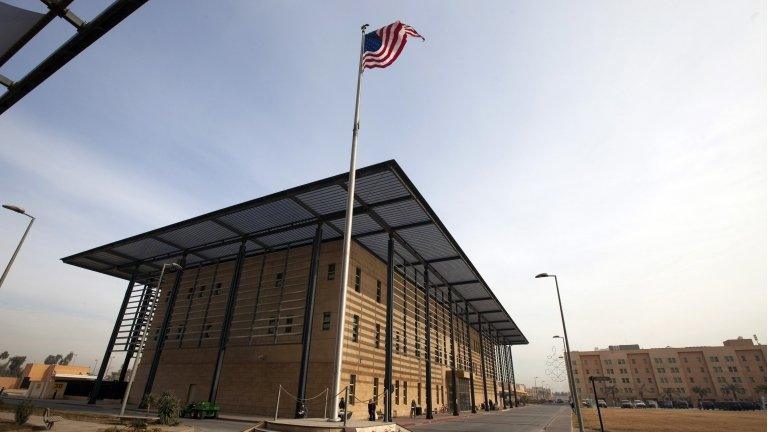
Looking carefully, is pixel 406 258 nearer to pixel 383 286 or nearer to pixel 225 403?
pixel 383 286

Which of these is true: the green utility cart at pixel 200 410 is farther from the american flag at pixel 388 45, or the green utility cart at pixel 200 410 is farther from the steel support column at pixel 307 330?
the american flag at pixel 388 45

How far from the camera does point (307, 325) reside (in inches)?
952

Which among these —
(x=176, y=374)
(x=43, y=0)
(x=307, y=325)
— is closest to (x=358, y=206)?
(x=307, y=325)

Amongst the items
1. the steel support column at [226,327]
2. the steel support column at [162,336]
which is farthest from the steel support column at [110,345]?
the steel support column at [226,327]

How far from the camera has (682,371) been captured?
10588cm

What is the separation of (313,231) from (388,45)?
54.3ft

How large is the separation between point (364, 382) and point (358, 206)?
552 inches

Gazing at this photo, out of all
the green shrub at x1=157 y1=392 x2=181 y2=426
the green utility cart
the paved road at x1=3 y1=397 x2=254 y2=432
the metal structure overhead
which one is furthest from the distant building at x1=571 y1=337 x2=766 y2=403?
the metal structure overhead

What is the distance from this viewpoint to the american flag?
15.7 metres

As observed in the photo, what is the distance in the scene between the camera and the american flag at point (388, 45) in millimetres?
15703

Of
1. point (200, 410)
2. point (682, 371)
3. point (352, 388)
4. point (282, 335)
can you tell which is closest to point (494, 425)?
point (352, 388)

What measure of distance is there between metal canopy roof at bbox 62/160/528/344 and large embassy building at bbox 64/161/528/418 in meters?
0.12

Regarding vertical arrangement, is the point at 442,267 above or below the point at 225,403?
above

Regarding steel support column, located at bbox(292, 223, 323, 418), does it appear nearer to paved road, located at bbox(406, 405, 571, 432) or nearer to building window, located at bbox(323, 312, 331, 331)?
building window, located at bbox(323, 312, 331, 331)
